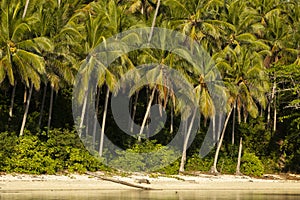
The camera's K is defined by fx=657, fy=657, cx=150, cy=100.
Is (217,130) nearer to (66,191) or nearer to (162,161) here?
(162,161)

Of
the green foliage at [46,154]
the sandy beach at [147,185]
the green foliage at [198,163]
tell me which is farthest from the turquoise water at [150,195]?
the green foliage at [198,163]

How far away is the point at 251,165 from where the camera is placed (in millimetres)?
37281

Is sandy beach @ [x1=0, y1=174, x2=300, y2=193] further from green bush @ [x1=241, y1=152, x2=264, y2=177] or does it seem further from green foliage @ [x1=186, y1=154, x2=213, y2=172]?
green foliage @ [x1=186, y1=154, x2=213, y2=172]

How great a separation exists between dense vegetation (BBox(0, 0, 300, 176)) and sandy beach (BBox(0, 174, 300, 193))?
4.61 feet

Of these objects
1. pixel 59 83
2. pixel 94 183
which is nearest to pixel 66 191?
pixel 94 183

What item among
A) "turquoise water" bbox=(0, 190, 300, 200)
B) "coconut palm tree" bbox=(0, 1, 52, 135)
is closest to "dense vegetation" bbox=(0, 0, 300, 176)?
"coconut palm tree" bbox=(0, 1, 52, 135)

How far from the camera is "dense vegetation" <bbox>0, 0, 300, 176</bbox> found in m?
29.5

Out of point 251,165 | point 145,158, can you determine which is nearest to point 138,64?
point 145,158

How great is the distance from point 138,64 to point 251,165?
9.33m

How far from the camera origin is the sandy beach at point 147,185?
85.5 feet

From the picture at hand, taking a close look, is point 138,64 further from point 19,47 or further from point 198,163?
point 198,163

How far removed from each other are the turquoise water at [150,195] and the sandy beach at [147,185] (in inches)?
50.9

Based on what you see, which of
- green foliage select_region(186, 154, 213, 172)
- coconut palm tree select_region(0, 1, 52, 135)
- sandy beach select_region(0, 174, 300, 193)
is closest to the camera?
sandy beach select_region(0, 174, 300, 193)

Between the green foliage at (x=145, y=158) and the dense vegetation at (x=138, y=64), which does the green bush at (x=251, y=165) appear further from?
the green foliage at (x=145, y=158)
